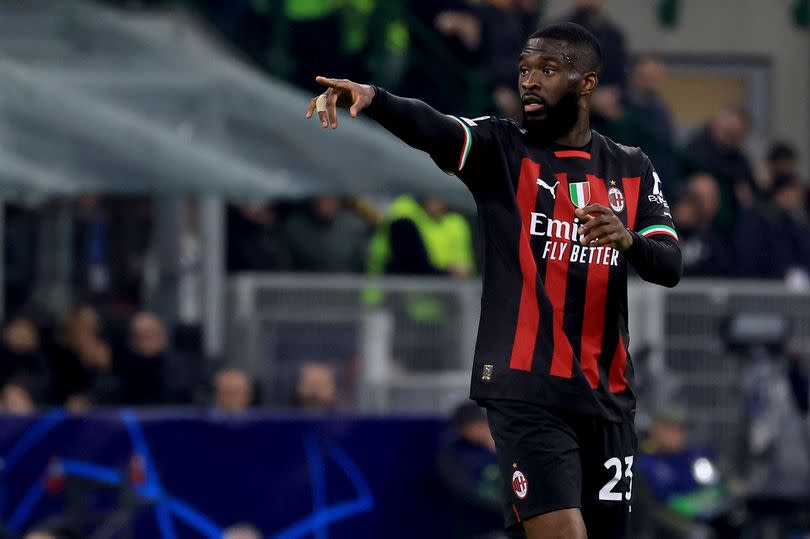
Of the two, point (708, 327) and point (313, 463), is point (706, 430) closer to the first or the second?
point (708, 327)

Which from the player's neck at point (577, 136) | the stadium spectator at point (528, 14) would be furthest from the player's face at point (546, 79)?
the stadium spectator at point (528, 14)

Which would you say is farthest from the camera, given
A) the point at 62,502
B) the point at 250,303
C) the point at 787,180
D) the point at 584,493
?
the point at 787,180

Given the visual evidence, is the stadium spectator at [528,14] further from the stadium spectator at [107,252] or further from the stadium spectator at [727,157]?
the stadium spectator at [107,252]

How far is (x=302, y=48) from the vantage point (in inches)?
627

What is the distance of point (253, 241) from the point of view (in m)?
14.5

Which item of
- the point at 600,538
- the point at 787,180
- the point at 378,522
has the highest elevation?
the point at 787,180

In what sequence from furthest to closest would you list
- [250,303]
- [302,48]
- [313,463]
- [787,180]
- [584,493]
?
[787,180], [302,48], [250,303], [313,463], [584,493]

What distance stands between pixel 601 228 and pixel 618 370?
76 cm

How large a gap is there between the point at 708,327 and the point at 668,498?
231cm

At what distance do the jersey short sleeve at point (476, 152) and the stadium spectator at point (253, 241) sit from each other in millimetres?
7899

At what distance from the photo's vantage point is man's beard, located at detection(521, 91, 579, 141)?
6.39m

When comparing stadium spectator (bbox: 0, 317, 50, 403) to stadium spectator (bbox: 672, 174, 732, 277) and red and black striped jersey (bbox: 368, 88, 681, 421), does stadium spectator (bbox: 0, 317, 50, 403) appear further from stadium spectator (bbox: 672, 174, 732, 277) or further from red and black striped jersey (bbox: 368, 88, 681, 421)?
red and black striped jersey (bbox: 368, 88, 681, 421)

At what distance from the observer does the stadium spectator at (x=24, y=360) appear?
1241cm

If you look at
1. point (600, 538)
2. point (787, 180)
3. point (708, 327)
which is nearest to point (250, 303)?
point (708, 327)
